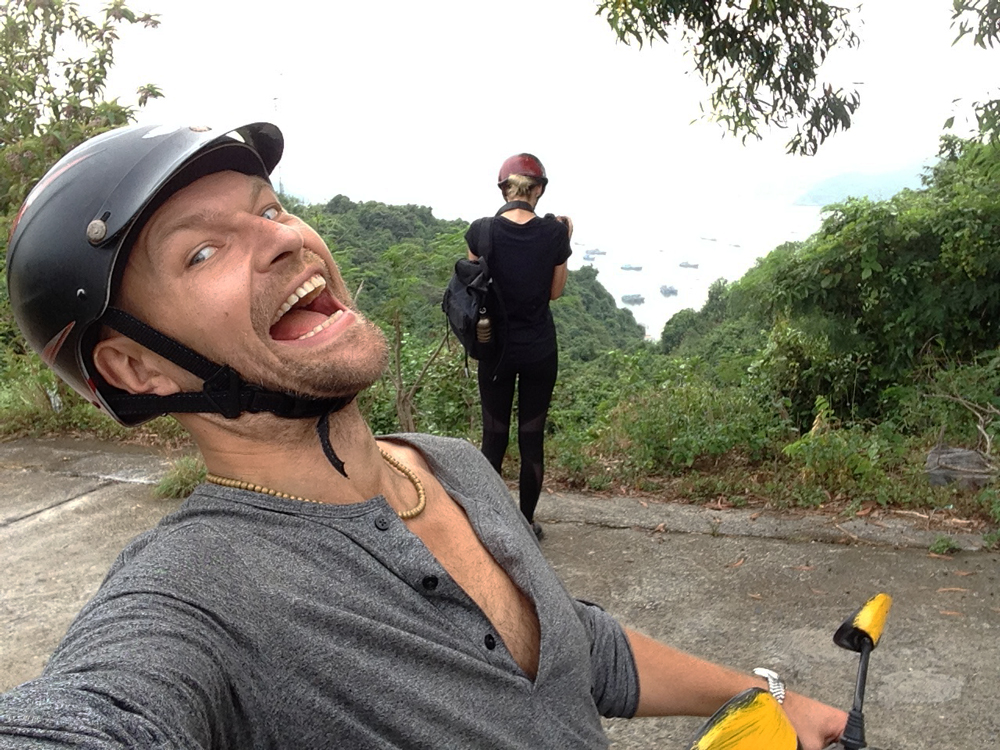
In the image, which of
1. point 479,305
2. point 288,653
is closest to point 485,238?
point 479,305

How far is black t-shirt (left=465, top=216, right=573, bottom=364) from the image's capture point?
4.12 meters

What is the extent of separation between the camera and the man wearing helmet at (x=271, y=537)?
113cm

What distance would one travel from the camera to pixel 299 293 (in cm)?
151

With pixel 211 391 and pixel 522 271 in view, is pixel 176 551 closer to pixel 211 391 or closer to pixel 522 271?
pixel 211 391

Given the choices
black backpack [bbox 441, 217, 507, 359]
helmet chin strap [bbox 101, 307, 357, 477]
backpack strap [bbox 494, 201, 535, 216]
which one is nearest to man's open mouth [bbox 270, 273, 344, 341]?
helmet chin strap [bbox 101, 307, 357, 477]

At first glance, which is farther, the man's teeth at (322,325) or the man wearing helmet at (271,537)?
the man's teeth at (322,325)

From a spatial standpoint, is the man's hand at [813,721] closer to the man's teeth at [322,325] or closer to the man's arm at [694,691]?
the man's arm at [694,691]

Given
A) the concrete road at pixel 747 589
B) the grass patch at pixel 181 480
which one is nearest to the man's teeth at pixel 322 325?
the concrete road at pixel 747 589

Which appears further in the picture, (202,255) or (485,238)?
(485,238)

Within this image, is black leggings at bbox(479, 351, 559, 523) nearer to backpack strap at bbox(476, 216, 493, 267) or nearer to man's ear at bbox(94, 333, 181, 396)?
backpack strap at bbox(476, 216, 493, 267)

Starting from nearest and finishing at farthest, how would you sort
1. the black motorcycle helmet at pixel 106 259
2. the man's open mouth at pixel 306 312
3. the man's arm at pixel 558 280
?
the black motorcycle helmet at pixel 106 259
the man's open mouth at pixel 306 312
the man's arm at pixel 558 280

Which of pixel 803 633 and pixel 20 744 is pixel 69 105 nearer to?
pixel 803 633

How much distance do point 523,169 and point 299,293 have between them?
2816mm

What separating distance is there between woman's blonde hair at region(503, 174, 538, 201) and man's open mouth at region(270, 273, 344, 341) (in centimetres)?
267
